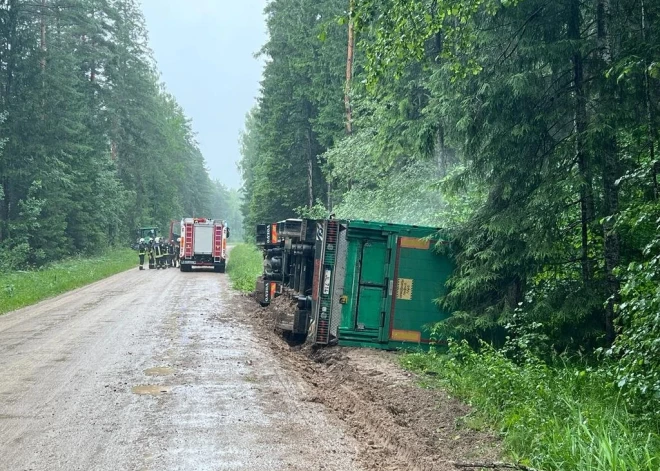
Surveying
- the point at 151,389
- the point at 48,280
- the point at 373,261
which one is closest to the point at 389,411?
the point at 151,389

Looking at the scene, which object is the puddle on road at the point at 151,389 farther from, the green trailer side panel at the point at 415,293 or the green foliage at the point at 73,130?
the green foliage at the point at 73,130

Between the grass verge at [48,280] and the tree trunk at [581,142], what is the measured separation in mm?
14028

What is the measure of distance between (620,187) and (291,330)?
6.08 metres

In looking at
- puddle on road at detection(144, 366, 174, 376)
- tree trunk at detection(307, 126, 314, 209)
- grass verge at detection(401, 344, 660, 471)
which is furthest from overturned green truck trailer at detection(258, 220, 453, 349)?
tree trunk at detection(307, 126, 314, 209)

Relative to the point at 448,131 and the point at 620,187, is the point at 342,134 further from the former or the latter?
the point at 620,187

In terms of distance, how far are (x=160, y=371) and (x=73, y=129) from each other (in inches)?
1239

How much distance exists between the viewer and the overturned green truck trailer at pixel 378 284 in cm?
1073

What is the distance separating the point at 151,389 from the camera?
26.4 feet

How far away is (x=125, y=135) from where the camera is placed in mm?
51469

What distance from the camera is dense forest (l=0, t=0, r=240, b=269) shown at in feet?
105

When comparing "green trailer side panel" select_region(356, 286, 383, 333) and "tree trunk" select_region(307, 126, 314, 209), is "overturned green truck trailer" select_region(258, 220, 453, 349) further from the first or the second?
"tree trunk" select_region(307, 126, 314, 209)

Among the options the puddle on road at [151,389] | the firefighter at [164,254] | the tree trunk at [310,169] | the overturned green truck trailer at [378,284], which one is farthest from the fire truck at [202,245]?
the puddle on road at [151,389]

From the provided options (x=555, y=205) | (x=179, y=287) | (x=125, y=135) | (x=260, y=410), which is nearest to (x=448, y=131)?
(x=555, y=205)

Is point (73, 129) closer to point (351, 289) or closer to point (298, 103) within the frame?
point (298, 103)
